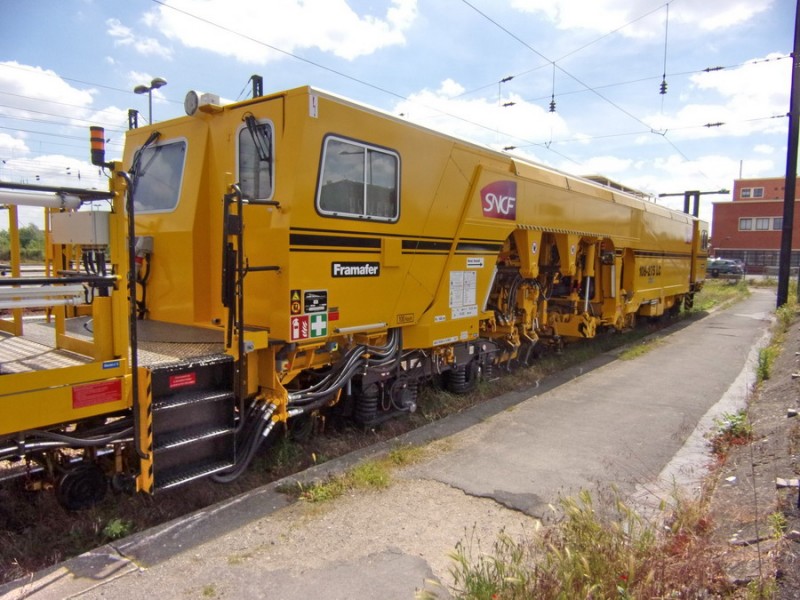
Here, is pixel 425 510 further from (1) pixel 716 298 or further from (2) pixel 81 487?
(1) pixel 716 298

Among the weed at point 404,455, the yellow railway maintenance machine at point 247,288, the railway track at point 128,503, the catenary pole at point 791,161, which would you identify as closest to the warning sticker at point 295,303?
the yellow railway maintenance machine at point 247,288

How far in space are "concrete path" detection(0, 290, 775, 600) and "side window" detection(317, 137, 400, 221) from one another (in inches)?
88.5

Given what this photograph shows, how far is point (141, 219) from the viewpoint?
576cm

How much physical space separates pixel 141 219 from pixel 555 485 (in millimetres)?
4778

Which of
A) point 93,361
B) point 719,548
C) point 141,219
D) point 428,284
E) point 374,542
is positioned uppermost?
Answer: point 141,219

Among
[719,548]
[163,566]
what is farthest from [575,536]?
[163,566]

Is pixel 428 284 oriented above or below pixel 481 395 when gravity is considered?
above

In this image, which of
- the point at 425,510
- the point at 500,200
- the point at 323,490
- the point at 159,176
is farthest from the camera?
the point at 500,200

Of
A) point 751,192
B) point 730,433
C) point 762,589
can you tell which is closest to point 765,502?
point 762,589

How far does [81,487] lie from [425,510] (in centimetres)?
245

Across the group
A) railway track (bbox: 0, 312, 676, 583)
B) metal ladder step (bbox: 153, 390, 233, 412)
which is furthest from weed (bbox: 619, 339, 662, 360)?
metal ladder step (bbox: 153, 390, 233, 412)

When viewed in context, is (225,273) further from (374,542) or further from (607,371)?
(607,371)

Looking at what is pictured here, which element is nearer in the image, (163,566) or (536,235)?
(163,566)

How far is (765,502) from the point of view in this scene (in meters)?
3.80
